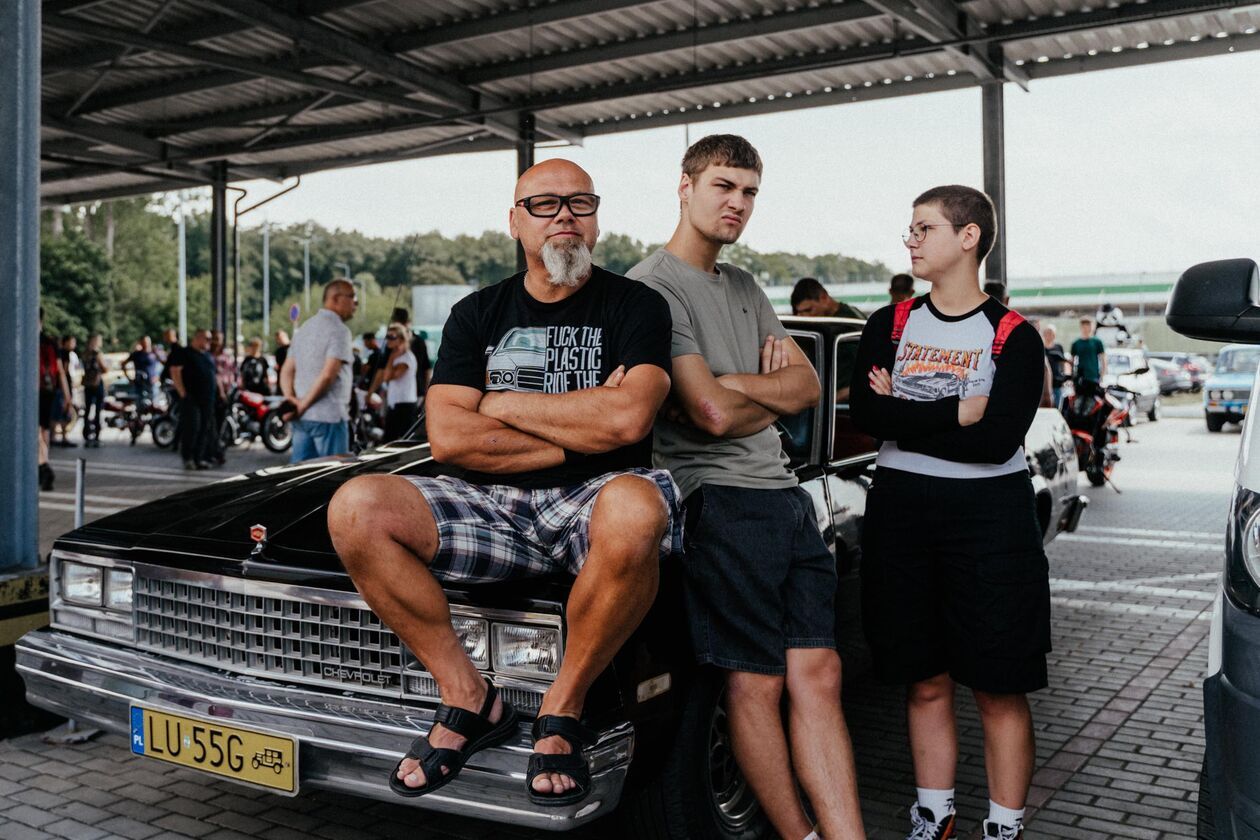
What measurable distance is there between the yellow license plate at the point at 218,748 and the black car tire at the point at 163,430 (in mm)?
15757

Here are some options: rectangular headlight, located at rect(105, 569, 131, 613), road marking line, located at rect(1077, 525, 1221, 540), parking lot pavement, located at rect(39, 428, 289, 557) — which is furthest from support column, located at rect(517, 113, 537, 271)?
rectangular headlight, located at rect(105, 569, 131, 613)

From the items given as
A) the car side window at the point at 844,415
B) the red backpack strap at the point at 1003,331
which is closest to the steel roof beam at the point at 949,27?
the car side window at the point at 844,415

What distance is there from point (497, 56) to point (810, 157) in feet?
54.7

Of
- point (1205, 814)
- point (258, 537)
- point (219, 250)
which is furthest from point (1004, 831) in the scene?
point (219, 250)

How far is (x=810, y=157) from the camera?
104ft

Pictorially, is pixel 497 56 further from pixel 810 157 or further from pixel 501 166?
pixel 810 157

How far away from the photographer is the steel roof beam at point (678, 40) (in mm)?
13797

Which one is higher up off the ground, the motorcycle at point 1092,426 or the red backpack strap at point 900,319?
the red backpack strap at point 900,319

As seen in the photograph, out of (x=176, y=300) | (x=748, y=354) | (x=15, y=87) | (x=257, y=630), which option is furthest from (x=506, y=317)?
(x=176, y=300)

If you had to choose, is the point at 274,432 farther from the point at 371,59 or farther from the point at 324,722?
the point at 324,722

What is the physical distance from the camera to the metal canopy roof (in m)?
13.7

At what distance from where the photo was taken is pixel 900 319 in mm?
3281

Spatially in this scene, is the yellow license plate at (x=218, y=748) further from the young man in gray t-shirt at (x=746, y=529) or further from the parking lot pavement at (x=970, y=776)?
the young man in gray t-shirt at (x=746, y=529)

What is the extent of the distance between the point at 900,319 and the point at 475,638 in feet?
4.79
